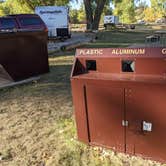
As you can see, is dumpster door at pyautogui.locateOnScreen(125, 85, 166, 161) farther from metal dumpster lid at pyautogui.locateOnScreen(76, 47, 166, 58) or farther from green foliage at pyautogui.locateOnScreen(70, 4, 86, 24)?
green foliage at pyautogui.locateOnScreen(70, 4, 86, 24)

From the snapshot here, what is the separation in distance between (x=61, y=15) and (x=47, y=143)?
17.6 meters

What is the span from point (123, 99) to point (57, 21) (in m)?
18.0

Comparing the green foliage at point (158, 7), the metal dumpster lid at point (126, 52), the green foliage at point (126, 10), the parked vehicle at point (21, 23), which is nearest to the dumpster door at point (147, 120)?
the metal dumpster lid at point (126, 52)

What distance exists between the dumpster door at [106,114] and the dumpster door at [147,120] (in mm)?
96

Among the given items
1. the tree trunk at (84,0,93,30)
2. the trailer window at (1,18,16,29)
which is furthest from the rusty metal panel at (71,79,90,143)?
the tree trunk at (84,0,93,30)

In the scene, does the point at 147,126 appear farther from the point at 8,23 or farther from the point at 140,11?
the point at 140,11

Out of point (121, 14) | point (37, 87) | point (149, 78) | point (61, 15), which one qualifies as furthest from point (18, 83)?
point (121, 14)

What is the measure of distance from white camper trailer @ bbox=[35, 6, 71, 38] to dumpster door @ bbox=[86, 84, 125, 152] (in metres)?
16.4

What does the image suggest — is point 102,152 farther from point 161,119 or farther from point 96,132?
point 161,119

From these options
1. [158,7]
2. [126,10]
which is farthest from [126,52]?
[158,7]

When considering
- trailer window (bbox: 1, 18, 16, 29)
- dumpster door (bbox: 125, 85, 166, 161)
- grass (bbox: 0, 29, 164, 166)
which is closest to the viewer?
dumpster door (bbox: 125, 85, 166, 161)

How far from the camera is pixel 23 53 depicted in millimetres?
7656

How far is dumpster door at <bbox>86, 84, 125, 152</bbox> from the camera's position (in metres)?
3.49

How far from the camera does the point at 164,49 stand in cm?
323
